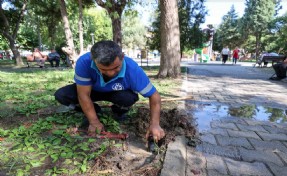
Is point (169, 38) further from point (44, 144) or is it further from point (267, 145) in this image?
point (44, 144)

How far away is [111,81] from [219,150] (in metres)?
1.43

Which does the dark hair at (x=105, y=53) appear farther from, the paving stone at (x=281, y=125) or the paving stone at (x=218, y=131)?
the paving stone at (x=281, y=125)

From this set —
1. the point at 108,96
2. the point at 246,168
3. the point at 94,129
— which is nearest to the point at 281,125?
the point at 246,168

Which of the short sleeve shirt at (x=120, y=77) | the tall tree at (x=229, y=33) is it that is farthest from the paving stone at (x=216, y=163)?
the tall tree at (x=229, y=33)

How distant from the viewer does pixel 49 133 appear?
297 cm

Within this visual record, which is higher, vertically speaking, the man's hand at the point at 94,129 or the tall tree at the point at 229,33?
the tall tree at the point at 229,33

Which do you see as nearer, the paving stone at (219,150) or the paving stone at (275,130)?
the paving stone at (219,150)

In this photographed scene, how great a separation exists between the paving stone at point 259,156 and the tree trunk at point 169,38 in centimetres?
588

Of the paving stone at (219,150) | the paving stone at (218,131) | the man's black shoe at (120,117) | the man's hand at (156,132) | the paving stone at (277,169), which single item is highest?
the man's hand at (156,132)

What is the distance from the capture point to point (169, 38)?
8219 mm

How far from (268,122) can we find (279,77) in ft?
20.7

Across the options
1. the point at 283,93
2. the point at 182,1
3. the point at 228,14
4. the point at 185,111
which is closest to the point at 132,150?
the point at 185,111

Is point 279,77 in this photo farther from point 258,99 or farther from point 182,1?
point 182,1

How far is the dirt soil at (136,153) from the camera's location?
85.0 inches
